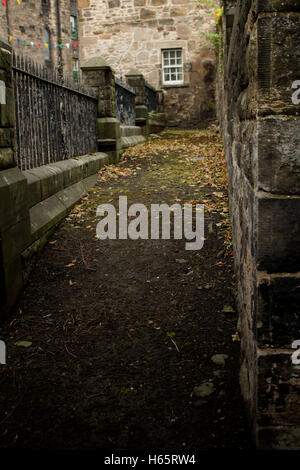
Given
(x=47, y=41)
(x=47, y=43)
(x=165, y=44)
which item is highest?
(x=47, y=41)

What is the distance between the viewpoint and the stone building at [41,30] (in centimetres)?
2800

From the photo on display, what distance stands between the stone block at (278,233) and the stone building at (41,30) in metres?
28.4

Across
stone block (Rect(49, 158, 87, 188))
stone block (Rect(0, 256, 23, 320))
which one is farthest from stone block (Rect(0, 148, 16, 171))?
stone block (Rect(49, 158, 87, 188))

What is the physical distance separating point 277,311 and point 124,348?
1.65 meters

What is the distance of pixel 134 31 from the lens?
1723 cm

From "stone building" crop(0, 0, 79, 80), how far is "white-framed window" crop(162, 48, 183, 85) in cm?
1251

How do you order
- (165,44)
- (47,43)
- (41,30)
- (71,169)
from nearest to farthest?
(71,169) → (165,44) → (41,30) → (47,43)

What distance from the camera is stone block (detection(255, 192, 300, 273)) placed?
74.7 inches

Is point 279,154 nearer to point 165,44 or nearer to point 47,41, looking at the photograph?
point 165,44

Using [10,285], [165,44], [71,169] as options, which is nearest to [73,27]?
[165,44]

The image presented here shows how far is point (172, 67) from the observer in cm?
1723

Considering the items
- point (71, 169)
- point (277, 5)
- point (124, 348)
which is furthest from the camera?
point (71, 169)
